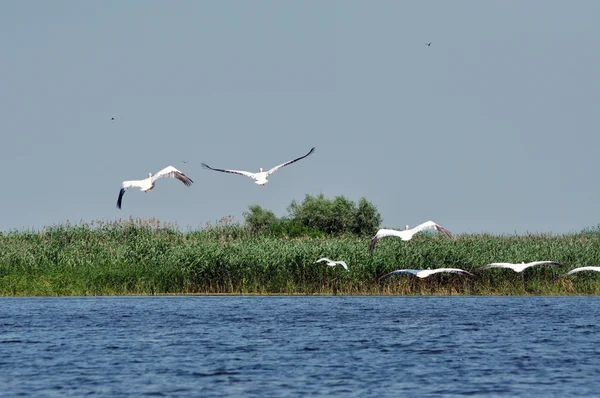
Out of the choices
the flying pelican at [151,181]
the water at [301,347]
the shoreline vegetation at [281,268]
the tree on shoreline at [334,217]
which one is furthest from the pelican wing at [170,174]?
the tree on shoreline at [334,217]

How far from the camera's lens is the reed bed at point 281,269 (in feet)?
157

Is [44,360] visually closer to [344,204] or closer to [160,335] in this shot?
[160,335]

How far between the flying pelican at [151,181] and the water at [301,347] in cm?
433

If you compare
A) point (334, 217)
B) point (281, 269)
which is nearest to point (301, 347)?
point (281, 269)

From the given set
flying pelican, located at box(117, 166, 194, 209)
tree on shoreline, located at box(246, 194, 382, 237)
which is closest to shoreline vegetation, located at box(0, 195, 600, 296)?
flying pelican, located at box(117, 166, 194, 209)

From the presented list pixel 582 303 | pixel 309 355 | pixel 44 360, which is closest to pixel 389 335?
pixel 309 355

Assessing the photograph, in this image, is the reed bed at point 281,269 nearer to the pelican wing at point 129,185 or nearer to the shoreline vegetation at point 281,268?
the shoreline vegetation at point 281,268

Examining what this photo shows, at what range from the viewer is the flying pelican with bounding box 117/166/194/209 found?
3292 cm

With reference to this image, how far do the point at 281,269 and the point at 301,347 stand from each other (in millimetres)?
17145

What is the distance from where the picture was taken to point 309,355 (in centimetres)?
2948

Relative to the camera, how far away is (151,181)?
34156mm

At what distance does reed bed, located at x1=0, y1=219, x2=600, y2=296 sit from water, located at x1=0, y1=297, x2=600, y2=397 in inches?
23.4

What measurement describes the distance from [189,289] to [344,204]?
40222 millimetres

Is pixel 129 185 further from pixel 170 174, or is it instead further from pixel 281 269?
pixel 281 269
